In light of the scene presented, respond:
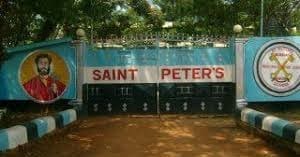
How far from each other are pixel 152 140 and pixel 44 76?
14.6 ft

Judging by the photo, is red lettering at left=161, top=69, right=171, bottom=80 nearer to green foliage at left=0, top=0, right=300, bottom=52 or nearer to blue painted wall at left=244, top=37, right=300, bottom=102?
blue painted wall at left=244, top=37, right=300, bottom=102

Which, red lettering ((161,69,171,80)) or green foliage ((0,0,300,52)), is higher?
green foliage ((0,0,300,52))

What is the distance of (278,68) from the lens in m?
13.7

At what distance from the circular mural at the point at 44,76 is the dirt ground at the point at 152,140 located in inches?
47.1

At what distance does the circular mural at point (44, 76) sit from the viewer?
1382 centimetres

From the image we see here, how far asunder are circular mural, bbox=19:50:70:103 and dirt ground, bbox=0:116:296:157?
47.1 inches

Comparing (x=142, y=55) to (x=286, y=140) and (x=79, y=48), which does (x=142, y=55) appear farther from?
(x=286, y=140)

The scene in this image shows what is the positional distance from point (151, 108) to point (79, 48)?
7.92 feet

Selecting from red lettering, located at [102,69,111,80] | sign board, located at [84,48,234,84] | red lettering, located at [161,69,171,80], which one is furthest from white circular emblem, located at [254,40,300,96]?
red lettering, located at [102,69,111,80]

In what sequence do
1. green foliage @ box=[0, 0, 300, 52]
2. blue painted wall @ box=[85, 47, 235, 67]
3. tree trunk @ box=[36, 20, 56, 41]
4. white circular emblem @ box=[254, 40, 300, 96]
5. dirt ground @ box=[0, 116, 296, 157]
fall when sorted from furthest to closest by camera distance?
tree trunk @ box=[36, 20, 56, 41] < blue painted wall @ box=[85, 47, 235, 67] < white circular emblem @ box=[254, 40, 300, 96] < green foliage @ box=[0, 0, 300, 52] < dirt ground @ box=[0, 116, 296, 157]

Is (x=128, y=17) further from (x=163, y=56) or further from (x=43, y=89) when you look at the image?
(x=43, y=89)

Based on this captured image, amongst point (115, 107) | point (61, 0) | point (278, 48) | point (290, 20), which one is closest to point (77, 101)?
point (115, 107)

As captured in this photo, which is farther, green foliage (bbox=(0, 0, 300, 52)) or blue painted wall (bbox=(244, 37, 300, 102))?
blue painted wall (bbox=(244, 37, 300, 102))

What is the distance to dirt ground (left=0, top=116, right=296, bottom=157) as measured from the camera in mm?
9273
